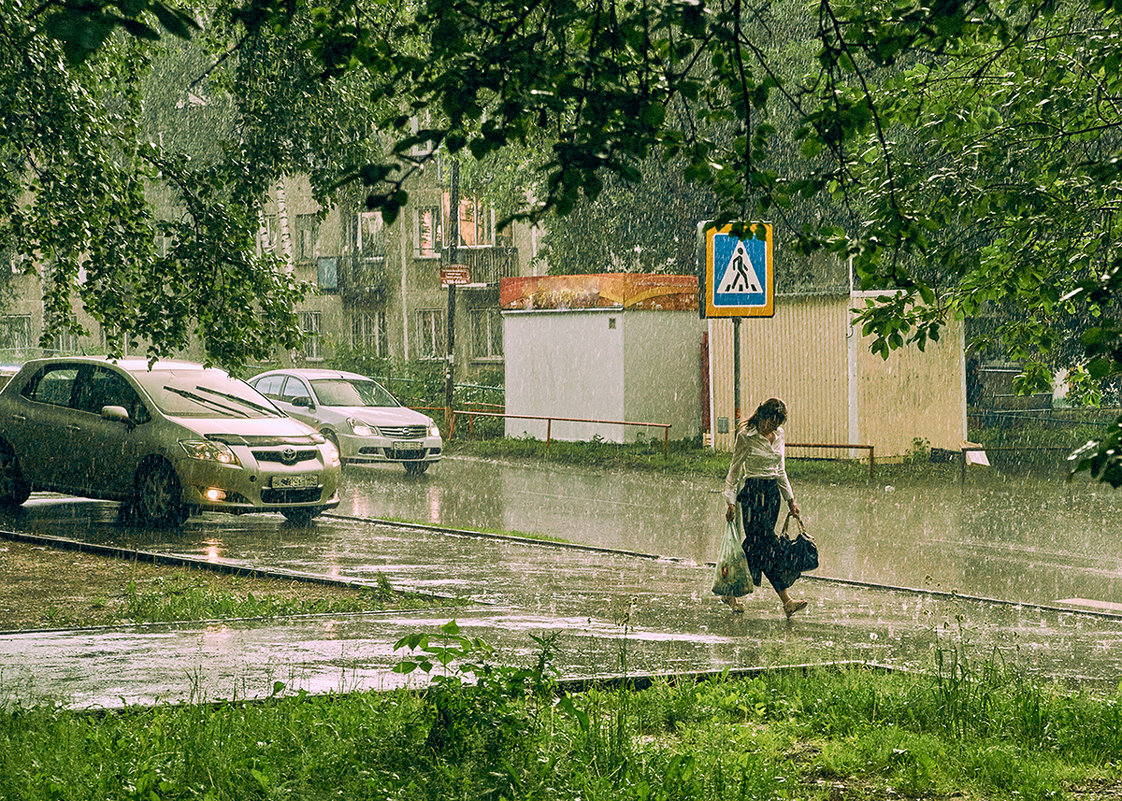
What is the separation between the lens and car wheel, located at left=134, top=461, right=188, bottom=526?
530 inches

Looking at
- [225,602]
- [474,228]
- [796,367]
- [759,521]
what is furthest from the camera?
[474,228]

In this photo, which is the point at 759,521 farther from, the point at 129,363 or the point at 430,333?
the point at 430,333

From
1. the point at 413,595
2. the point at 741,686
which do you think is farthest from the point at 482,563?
the point at 741,686

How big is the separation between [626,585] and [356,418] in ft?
36.5

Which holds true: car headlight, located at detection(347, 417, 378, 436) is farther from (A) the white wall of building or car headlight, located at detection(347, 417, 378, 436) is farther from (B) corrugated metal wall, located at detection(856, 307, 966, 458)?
(B) corrugated metal wall, located at detection(856, 307, 966, 458)

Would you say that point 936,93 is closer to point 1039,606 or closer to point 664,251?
point 1039,606

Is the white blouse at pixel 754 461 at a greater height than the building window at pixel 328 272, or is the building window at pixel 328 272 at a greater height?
the building window at pixel 328 272

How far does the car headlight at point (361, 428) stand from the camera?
2121cm

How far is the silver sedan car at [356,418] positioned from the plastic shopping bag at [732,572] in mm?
11946

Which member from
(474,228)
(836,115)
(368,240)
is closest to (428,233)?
(474,228)

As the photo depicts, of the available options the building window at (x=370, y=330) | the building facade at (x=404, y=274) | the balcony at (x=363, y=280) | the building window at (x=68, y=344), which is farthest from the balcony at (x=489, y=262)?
the building window at (x=68, y=344)

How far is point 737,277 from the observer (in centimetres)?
1584

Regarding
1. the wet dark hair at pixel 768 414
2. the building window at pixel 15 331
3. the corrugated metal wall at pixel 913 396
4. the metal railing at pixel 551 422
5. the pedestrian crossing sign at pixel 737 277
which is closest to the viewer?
the wet dark hair at pixel 768 414

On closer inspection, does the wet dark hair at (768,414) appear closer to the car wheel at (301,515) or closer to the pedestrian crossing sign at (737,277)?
the pedestrian crossing sign at (737,277)
